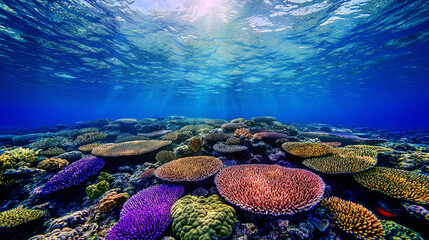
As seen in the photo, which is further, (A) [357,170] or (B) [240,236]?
(A) [357,170]

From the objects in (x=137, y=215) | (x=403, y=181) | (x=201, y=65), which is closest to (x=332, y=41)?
(x=201, y=65)

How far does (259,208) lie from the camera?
7.61ft

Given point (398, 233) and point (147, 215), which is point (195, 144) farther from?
point (398, 233)

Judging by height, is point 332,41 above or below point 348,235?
above

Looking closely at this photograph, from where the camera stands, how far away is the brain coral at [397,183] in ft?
8.61

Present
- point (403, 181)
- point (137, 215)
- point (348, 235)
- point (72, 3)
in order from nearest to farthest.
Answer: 1. point (348, 235)
2. point (137, 215)
3. point (403, 181)
4. point (72, 3)

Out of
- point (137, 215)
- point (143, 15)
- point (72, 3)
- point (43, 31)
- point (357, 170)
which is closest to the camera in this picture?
point (137, 215)

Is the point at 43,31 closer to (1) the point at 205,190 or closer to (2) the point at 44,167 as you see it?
(2) the point at 44,167

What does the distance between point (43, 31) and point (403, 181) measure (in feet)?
72.0

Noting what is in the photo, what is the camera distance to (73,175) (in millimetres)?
4086

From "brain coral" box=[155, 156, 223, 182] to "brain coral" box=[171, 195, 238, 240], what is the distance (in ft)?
2.36

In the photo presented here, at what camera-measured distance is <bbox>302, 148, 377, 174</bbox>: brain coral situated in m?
3.42

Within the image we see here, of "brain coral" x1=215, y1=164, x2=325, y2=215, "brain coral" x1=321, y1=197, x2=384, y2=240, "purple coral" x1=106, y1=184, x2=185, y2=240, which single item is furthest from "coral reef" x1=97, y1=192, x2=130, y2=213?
"brain coral" x1=321, y1=197, x2=384, y2=240

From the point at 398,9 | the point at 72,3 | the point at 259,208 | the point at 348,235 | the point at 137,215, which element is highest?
the point at 72,3
